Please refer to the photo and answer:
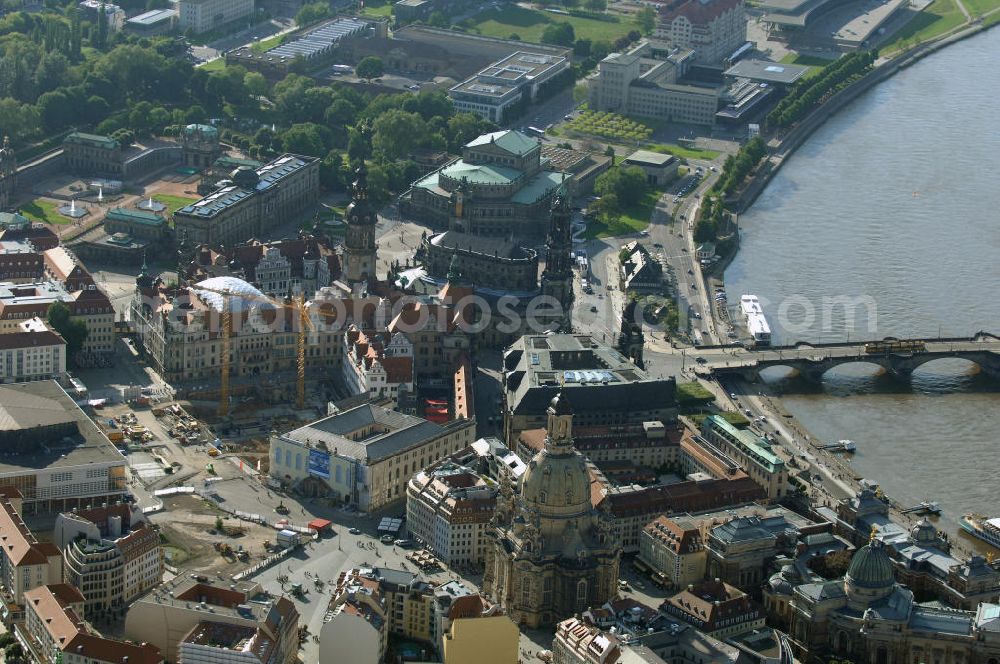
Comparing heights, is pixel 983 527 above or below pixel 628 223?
below

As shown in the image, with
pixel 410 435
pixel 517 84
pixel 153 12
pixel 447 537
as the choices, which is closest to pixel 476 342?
pixel 410 435

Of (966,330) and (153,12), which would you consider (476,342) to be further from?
(153,12)

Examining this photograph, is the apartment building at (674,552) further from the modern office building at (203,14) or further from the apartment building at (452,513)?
the modern office building at (203,14)

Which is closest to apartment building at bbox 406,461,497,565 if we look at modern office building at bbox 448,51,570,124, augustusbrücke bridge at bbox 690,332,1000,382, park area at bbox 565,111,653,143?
augustusbrücke bridge at bbox 690,332,1000,382

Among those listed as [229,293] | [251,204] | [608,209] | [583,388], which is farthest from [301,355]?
[608,209]

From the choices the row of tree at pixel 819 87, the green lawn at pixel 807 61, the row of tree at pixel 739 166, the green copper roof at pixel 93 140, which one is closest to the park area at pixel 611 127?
the row of tree at pixel 739 166

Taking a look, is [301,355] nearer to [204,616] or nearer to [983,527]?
[204,616]

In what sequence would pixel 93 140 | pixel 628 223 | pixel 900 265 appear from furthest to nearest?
pixel 93 140, pixel 628 223, pixel 900 265
